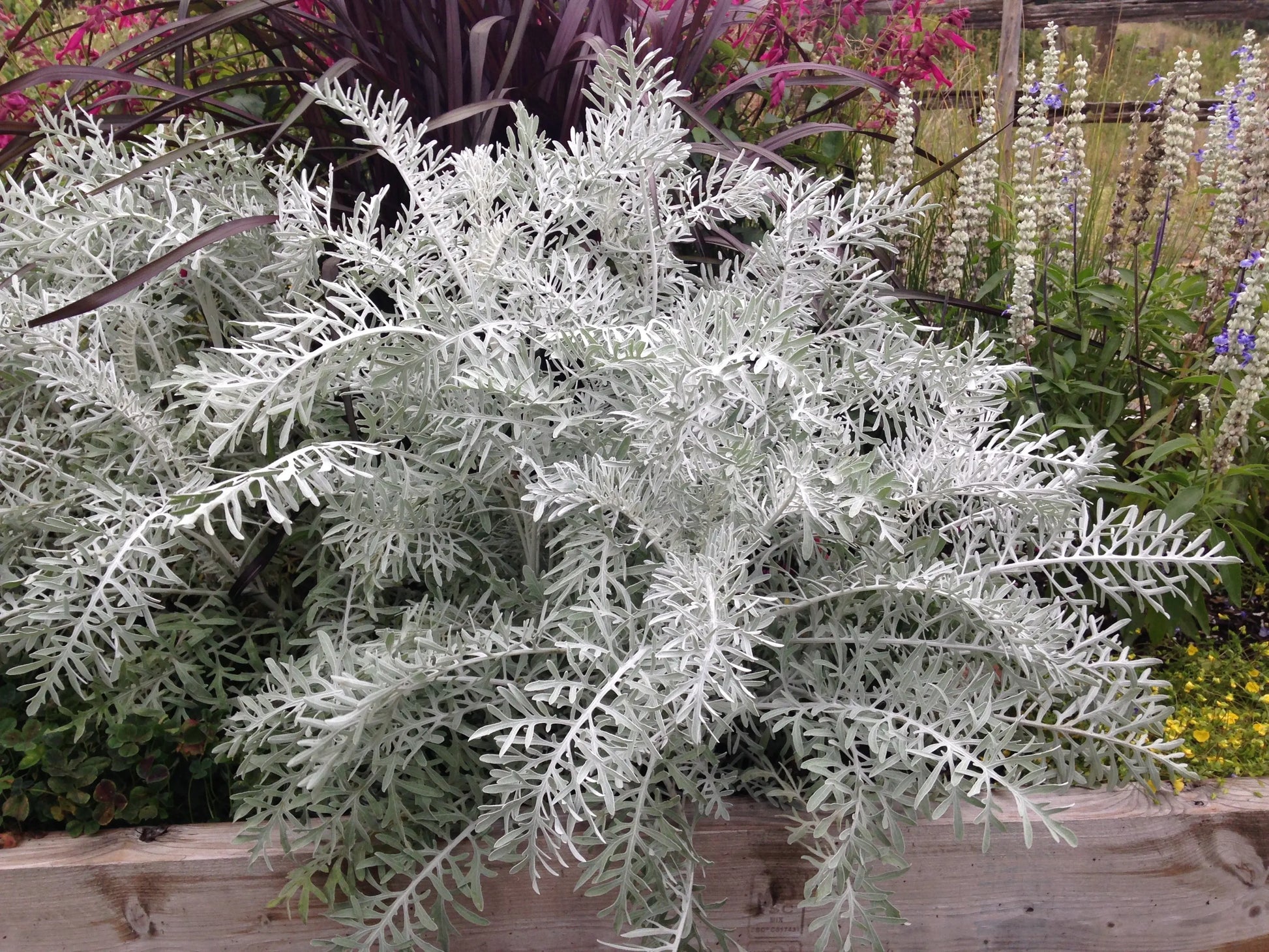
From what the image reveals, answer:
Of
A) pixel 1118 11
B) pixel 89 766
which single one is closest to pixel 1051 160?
pixel 89 766

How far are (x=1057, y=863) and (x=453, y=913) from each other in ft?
2.89

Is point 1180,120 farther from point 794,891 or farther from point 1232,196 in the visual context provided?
point 794,891

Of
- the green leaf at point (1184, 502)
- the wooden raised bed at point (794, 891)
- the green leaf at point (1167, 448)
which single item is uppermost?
the green leaf at point (1167, 448)

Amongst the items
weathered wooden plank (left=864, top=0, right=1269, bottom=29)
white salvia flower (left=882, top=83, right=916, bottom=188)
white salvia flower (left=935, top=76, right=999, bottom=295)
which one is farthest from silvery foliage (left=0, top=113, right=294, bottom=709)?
weathered wooden plank (left=864, top=0, right=1269, bottom=29)

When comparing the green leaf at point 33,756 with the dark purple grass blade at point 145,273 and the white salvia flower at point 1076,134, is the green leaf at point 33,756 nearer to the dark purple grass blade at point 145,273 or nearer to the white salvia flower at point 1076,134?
the dark purple grass blade at point 145,273

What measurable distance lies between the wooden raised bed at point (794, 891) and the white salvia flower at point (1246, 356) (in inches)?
24.1

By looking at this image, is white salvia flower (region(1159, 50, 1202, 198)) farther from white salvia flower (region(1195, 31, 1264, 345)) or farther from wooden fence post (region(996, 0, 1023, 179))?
wooden fence post (region(996, 0, 1023, 179))

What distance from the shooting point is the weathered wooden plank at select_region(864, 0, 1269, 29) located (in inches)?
220

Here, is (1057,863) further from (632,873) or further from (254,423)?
(254,423)

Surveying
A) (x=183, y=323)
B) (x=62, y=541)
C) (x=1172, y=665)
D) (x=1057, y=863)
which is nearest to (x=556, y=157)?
(x=183, y=323)

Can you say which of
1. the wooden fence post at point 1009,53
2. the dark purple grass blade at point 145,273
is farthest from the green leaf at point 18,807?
the wooden fence post at point 1009,53

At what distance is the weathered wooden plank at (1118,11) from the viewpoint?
5.58 meters

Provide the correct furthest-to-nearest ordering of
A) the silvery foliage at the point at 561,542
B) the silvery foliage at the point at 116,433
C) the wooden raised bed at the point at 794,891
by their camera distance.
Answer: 1. the wooden raised bed at the point at 794,891
2. the silvery foliage at the point at 116,433
3. the silvery foliage at the point at 561,542

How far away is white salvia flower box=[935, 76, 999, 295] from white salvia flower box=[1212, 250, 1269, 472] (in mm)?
500
